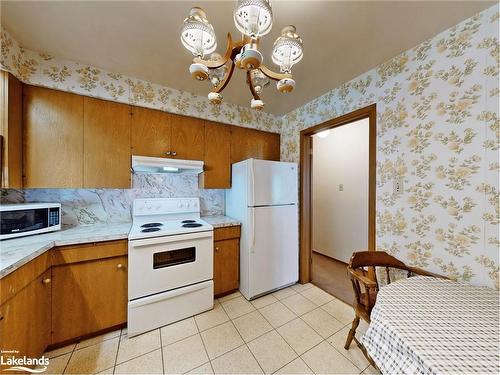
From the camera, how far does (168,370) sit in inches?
51.7

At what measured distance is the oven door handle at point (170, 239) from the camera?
5.32 feet

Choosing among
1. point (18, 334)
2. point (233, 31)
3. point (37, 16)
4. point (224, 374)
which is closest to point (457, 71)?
point (233, 31)

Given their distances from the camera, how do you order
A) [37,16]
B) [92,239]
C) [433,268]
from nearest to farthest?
1. [37,16]
2. [433,268]
3. [92,239]

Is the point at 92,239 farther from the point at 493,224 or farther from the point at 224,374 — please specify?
the point at 493,224

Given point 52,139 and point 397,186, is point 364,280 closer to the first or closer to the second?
→ point 397,186

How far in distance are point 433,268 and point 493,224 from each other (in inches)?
18.0

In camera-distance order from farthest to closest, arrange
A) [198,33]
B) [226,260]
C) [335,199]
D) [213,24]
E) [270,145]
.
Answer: [335,199], [270,145], [226,260], [213,24], [198,33]

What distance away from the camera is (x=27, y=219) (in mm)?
1470

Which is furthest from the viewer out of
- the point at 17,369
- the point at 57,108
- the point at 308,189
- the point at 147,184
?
the point at 308,189

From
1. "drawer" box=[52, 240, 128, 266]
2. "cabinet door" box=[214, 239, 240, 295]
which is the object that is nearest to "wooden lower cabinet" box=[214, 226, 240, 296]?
"cabinet door" box=[214, 239, 240, 295]

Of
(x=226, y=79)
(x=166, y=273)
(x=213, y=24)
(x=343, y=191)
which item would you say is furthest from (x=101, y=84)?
(x=343, y=191)

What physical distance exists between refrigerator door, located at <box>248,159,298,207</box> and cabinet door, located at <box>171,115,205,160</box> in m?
0.68

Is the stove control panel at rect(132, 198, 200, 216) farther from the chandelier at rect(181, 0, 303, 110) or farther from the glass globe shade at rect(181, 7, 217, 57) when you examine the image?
the glass globe shade at rect(181, 7, 217, 57)

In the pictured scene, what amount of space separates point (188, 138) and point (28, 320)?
187 centimetres
